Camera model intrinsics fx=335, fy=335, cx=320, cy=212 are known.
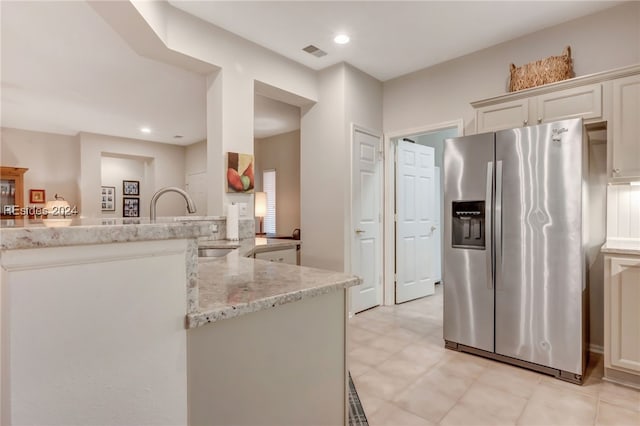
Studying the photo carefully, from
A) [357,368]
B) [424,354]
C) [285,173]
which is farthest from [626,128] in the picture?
[285,173]

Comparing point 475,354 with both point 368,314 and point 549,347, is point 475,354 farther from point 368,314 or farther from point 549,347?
point 368,314

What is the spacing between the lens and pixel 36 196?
5941mm

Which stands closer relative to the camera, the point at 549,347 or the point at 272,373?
the point at 272,373

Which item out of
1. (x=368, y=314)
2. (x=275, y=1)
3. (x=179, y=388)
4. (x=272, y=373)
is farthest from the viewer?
(x=368, y=314)

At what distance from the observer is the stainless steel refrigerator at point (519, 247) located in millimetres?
2211

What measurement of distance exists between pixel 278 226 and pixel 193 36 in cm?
412

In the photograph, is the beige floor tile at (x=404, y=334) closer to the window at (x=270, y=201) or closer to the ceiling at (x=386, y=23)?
the ceiling at (x=386, y=23)

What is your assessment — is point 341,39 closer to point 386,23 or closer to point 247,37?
point 386,23

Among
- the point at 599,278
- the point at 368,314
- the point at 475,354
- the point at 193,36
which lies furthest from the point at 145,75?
the point at 599,278

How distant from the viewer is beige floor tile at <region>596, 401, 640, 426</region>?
1807 millimetres

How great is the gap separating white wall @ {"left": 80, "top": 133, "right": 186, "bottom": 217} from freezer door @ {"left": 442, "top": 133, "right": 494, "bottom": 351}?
6382mm

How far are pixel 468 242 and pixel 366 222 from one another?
1.41 m

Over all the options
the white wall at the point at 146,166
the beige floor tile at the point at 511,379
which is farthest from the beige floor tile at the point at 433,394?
the white wall at the point at 146,166

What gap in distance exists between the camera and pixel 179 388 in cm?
79
